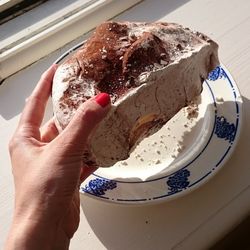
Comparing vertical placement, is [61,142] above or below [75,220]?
above

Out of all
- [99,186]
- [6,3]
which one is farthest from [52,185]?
[6,3]

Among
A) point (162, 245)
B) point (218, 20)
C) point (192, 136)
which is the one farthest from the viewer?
point (218, 20)

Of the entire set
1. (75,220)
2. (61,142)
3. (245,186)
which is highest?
(61,142)

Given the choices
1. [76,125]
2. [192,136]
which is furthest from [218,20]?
[76,125]

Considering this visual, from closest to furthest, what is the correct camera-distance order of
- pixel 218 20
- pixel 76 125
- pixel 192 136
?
pixel 76 125 < pixel 192 136 < pixel 218 20

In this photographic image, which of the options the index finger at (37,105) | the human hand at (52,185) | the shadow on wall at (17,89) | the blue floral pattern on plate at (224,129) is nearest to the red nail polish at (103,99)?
the human hand at (52,185)

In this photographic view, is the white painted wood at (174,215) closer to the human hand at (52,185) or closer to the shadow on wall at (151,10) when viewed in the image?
the human hand at (52,185)

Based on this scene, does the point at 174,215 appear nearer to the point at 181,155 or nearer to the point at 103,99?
the point at 181,155

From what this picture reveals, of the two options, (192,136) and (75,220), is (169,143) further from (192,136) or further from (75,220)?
(75,220)
